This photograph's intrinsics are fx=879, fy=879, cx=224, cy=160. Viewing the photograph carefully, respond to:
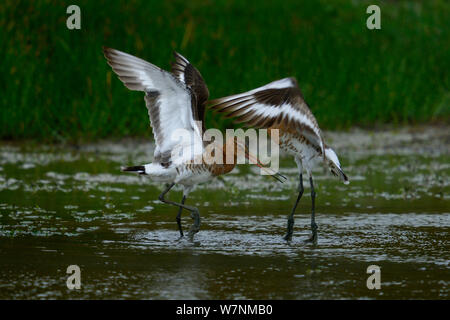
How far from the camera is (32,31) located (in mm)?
13859

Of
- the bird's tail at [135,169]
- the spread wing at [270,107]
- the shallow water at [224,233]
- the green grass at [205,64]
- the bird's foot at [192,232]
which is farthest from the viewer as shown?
the green grass at [205,64]

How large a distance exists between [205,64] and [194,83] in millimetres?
6323

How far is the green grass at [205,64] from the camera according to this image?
43.6 feet

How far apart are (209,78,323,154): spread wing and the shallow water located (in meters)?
1.02

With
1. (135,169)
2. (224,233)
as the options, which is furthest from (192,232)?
(135,169)

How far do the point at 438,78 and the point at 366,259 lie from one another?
10.4 m

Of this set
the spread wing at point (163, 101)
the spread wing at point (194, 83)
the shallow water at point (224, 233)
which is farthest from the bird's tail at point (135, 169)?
the spread wing at point (194, 83)

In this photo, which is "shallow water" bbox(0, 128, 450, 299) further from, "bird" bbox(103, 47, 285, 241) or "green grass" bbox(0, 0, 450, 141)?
"green grass" bbox(0, 0, 450, 141)

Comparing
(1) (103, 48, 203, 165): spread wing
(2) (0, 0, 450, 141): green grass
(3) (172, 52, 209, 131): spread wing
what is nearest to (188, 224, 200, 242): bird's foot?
(1) (103, 48, 203, 165): spread wing

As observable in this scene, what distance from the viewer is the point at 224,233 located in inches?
300

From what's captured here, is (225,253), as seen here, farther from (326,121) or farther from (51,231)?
(326,121)

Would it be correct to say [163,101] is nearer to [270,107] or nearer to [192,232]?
[192,232]

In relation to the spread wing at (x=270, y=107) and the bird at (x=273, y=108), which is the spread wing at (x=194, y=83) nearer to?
the bird at (x=273, y=108)
